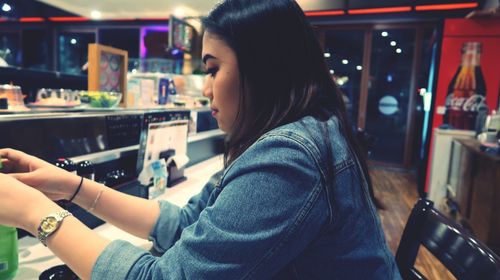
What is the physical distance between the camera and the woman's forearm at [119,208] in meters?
1.01

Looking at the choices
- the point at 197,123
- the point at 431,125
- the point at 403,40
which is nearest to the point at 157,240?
the point at 197,123

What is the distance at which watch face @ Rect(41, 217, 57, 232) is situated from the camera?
0.67 m

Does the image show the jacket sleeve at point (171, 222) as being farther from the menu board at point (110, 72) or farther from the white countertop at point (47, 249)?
the menu board at point (110, 72)

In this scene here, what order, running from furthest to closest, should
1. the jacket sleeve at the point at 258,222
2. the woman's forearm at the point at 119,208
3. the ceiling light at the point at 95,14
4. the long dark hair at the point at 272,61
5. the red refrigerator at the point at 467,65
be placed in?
1. the ceiling light at the point at 95,14
2. the red refrigerator at the point at 467,65
3. the woman's forearm at the point at 119,208
4. the long dark hair at the point at 272,61
5. the jacket sleeve at the point at 258,222

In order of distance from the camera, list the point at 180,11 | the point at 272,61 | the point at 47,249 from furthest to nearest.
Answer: the point at 180,11
the point at 47,249
the point at 272,61

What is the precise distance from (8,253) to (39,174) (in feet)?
0.64

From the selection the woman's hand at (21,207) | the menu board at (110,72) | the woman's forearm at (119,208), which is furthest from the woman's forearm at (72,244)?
the menu board at (110,72)

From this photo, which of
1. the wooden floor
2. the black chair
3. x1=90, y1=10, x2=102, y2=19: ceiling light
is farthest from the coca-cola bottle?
x1=90, y1=10, x2=102, y2=19: ceiling light

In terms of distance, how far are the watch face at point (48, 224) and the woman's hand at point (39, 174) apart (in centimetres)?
28

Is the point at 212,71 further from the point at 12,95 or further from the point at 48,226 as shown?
the point at 12,95

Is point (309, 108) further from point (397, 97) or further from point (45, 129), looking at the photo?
point (397, 97)

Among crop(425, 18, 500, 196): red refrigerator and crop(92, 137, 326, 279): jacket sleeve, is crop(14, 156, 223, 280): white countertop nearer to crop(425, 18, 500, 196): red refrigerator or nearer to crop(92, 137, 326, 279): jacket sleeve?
crop(92, 137, 326, 279): jacket sleeve

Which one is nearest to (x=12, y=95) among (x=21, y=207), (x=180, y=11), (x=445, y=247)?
(x=21, y=207)

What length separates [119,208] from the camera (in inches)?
41.4
